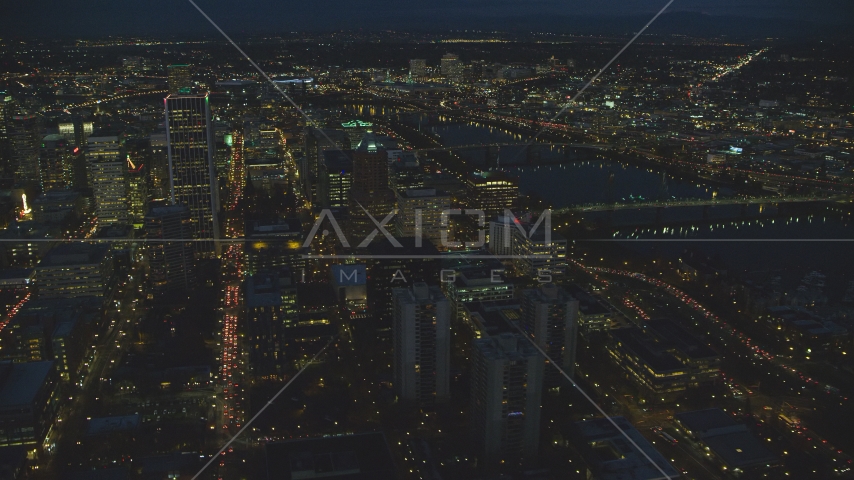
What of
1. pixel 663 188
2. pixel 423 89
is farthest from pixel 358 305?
pixel 423 89

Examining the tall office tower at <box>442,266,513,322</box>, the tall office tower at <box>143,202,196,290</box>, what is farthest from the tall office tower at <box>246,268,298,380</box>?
the tall office tower at <box>143,202,196,290</box>

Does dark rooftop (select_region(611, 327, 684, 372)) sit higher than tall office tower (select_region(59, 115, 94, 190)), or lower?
lower

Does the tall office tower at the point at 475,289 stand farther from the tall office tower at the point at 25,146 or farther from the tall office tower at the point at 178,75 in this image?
the tall office tower at the point at 25,146

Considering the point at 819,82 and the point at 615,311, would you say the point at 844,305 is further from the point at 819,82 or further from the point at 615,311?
the point at 819,82

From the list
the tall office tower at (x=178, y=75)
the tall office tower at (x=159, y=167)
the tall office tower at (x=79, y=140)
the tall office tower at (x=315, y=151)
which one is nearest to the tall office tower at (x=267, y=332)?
the tall office tower at (x=315, y=151)

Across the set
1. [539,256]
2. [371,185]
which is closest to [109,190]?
[371,185]

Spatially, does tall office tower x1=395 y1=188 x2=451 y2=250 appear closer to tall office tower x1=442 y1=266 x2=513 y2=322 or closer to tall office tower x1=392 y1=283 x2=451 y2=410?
tall office tower x1=442 y1=266 x2=513 y2=322
